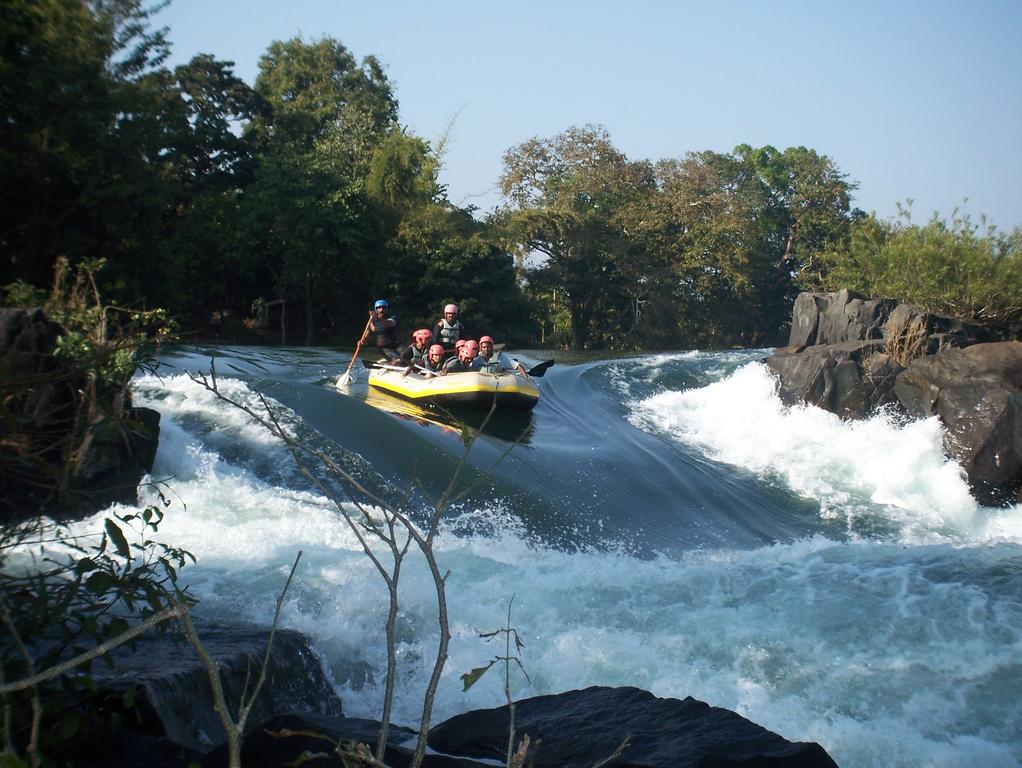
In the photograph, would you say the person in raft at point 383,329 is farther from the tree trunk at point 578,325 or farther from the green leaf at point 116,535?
the tree trunk at point 578,325

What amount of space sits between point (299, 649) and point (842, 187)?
103 ft

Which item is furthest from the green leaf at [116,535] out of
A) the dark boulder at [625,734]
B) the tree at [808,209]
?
the tree at [808,209]

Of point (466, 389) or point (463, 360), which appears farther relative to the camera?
point (463, 360)

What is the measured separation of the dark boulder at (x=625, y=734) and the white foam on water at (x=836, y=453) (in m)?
6.00

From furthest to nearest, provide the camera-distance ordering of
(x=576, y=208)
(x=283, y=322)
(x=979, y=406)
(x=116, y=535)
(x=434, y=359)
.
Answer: (x=576, y=208) < (x=283, y=322) < (x=434, y=359) < (x=979, y=406) < (x=116, y=535)

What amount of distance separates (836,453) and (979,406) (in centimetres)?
165

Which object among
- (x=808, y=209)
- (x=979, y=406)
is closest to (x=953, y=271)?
(x=979, y=406)

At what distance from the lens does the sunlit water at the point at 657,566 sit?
4.59 meters

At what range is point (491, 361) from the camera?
1109 cm

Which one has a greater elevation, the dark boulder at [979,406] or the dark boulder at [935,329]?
the dark boulder at [935,329]

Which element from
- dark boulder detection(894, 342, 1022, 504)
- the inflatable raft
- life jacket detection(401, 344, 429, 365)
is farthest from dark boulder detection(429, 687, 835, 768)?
life jacket detection(401, 344, 429, 365)

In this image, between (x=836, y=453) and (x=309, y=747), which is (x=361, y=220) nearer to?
(x=836, y=453)

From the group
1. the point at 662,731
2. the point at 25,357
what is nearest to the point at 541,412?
the point at 25,357

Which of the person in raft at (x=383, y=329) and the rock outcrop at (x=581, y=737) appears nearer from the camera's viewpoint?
the rock outcrop at (x=581, y=737)
